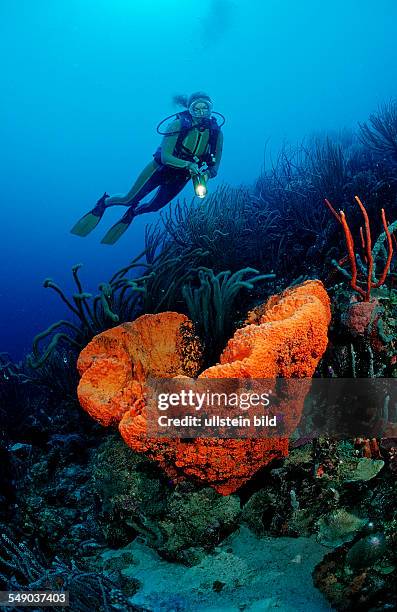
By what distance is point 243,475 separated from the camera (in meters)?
2.28

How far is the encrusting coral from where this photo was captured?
2045mm

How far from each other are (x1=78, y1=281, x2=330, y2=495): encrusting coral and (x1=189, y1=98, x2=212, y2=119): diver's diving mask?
4.97 m

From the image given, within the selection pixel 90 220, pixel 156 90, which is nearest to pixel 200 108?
pixel 90 220

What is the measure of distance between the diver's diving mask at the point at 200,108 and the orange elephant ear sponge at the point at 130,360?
15.7 ft

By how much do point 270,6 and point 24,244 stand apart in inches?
2752

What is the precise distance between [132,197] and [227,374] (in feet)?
20.8

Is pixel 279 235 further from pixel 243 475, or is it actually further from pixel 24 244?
pixel 24 244

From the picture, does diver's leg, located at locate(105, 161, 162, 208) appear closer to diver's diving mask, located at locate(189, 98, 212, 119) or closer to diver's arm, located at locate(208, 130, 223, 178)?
diver's arm, located at locate(208, 130, 223, 178)

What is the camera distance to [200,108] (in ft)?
21.4

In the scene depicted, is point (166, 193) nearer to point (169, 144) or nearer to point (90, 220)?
point (169, 144)

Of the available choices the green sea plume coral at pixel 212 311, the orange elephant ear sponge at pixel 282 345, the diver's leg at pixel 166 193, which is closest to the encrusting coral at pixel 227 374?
the orange elephant ear sponge at pixel 282 345

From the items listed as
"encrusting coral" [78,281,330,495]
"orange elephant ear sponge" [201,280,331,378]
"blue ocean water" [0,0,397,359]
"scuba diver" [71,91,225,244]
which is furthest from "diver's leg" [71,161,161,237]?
"blue ocean water" [0,0,397,359]

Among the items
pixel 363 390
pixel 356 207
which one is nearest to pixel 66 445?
Answer: pixel 363 390

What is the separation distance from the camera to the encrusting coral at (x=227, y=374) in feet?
6.71
